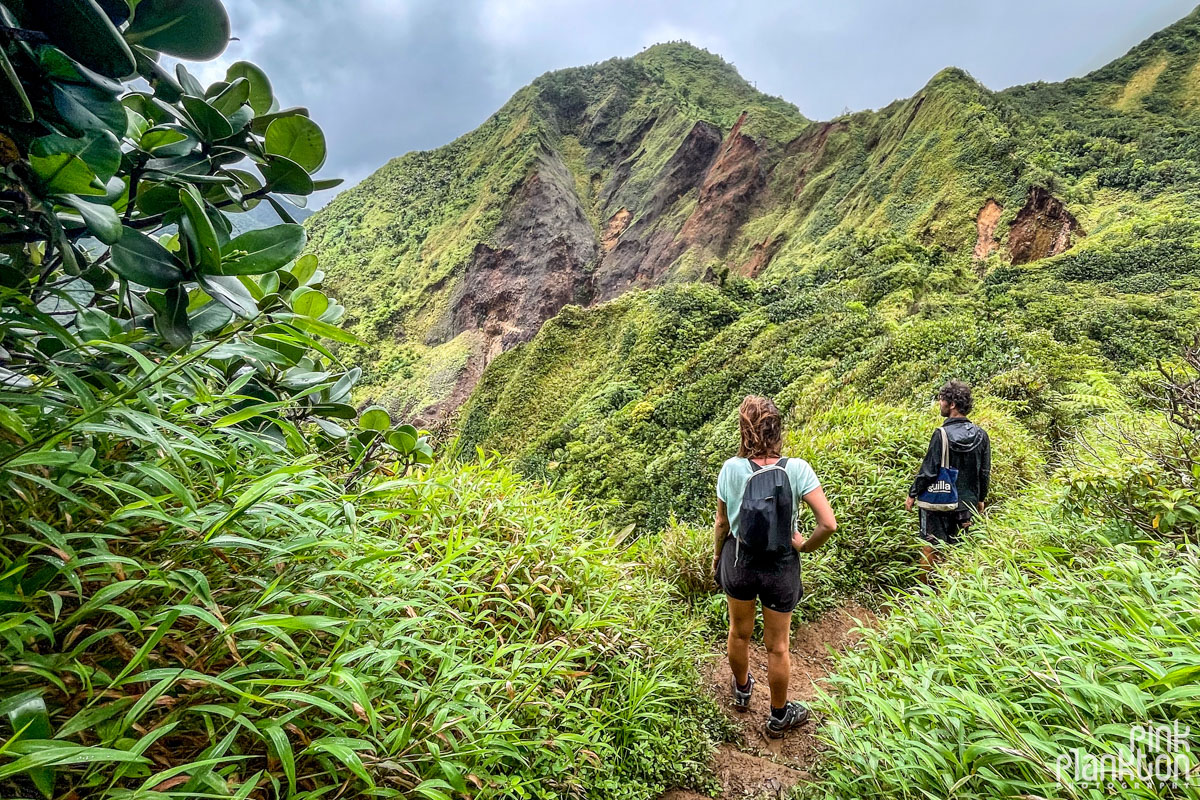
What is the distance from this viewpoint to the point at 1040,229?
1225 centimetres

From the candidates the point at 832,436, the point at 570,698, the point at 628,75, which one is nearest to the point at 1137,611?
the point at 570,698

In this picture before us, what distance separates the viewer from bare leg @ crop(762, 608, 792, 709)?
2.62m

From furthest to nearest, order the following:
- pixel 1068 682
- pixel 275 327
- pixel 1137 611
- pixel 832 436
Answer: pixel 832 436
pixel 1137 611
pixel 1068 682
pixel 275 327

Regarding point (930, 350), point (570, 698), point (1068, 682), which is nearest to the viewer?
point (1068, 682)

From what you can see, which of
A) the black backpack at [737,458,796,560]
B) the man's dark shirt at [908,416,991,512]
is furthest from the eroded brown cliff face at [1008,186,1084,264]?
the black backpack at [737,458,796,560]

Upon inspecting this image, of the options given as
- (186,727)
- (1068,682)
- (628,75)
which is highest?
(628,75)

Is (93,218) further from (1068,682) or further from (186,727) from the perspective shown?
(1068,682)

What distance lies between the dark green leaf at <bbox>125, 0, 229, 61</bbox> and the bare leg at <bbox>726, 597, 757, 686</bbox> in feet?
9.22

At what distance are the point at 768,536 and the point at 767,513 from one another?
0.11 m

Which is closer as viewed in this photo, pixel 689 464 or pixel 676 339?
pixel 689 464

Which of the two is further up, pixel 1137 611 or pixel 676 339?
pixel 676 339

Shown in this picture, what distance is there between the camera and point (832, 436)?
595cm

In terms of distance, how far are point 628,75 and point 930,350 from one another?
48502mm

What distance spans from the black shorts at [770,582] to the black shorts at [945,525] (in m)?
2.10
